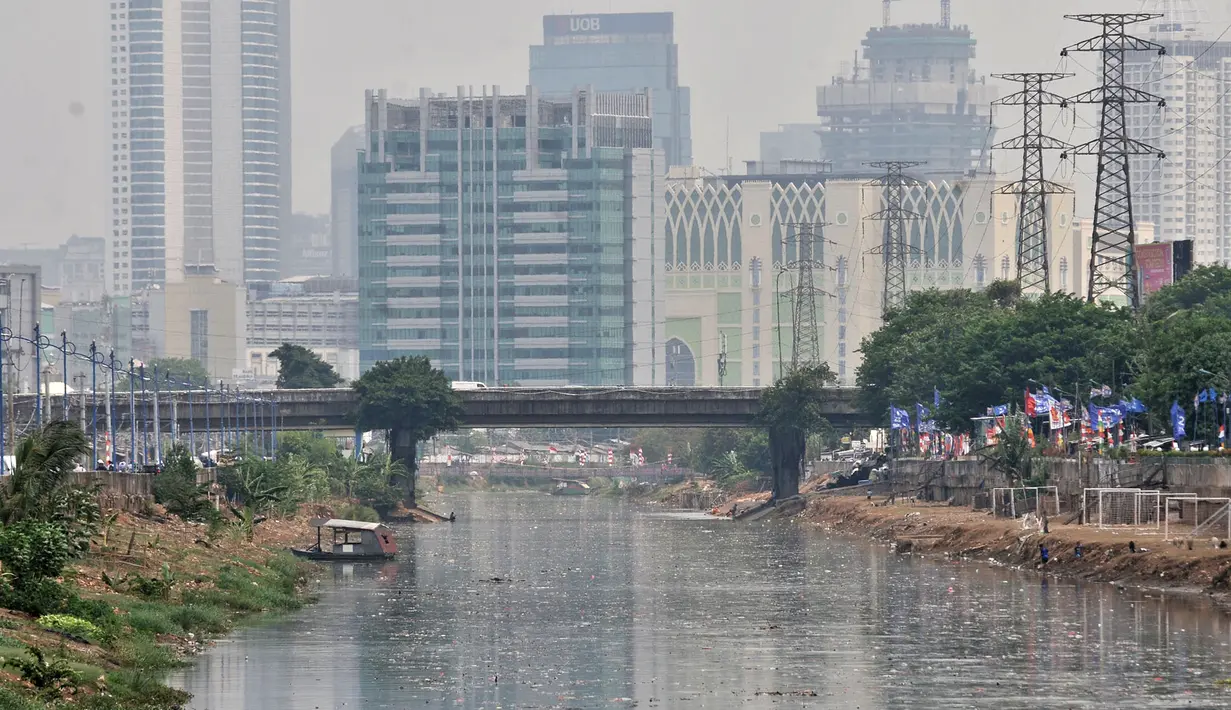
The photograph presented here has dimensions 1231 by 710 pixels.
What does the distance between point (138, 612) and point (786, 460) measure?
5033 inches

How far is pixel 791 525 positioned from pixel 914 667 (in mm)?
100375

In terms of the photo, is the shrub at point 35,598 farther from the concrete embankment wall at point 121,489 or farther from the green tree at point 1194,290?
the green tree at point 1194,290

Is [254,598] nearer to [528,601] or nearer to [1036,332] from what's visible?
[528,601]

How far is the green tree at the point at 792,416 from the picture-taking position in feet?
596

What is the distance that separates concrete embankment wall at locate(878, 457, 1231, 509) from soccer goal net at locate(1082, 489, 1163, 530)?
94 centimetres

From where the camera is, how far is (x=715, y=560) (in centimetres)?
11181

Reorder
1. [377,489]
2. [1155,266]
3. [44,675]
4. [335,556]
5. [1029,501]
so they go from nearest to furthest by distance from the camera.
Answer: [44,675]
[335,556]
[1029,501]
[377,489]
[1155,266]

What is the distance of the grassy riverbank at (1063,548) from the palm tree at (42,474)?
37.3 m

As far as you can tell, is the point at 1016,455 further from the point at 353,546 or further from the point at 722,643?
the point at 722,643

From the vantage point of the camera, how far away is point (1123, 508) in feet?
326

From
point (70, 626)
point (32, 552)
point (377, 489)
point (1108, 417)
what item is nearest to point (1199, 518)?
point (1108, 417)

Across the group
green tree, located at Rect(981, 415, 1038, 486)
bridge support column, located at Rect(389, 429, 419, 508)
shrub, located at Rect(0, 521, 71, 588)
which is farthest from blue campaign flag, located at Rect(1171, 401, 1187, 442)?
bridge support column, located at Rect(389, 429, 419, 508)

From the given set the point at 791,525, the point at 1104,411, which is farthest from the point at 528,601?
the point at 791,525

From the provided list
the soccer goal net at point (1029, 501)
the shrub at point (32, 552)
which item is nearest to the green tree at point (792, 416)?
the soccer goal net at point (1029, 501)
